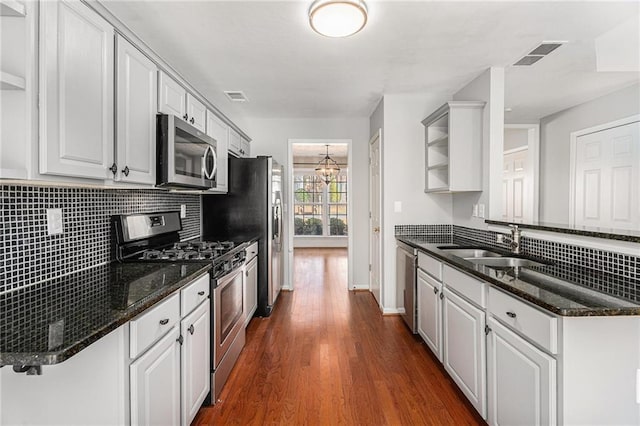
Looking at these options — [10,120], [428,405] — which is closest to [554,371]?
[428,405]

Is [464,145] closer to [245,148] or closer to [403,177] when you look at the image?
[403,177]

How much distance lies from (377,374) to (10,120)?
8.23 ft

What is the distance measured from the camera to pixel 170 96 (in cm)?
219

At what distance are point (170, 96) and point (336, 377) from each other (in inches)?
89.8

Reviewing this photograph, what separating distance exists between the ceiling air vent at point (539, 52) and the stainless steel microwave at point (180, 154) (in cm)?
266

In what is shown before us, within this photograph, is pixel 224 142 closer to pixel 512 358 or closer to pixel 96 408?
pixel 96 408

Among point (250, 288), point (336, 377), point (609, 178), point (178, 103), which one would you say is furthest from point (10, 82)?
point (609, 178)

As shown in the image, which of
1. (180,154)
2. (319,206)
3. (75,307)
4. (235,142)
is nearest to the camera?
(75,307)

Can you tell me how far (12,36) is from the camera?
1.12 metres

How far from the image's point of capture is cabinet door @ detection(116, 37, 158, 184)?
64.8 inches

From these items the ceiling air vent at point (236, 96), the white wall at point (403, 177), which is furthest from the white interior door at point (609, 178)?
the ceiling air vent at point (236, 96)

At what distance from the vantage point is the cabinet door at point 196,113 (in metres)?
2.50

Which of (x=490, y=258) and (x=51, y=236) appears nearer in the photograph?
(x=51, y=236)

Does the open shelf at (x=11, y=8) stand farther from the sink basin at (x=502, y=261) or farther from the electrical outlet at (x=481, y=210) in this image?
the electrical outlet at (x=481, y=210)
